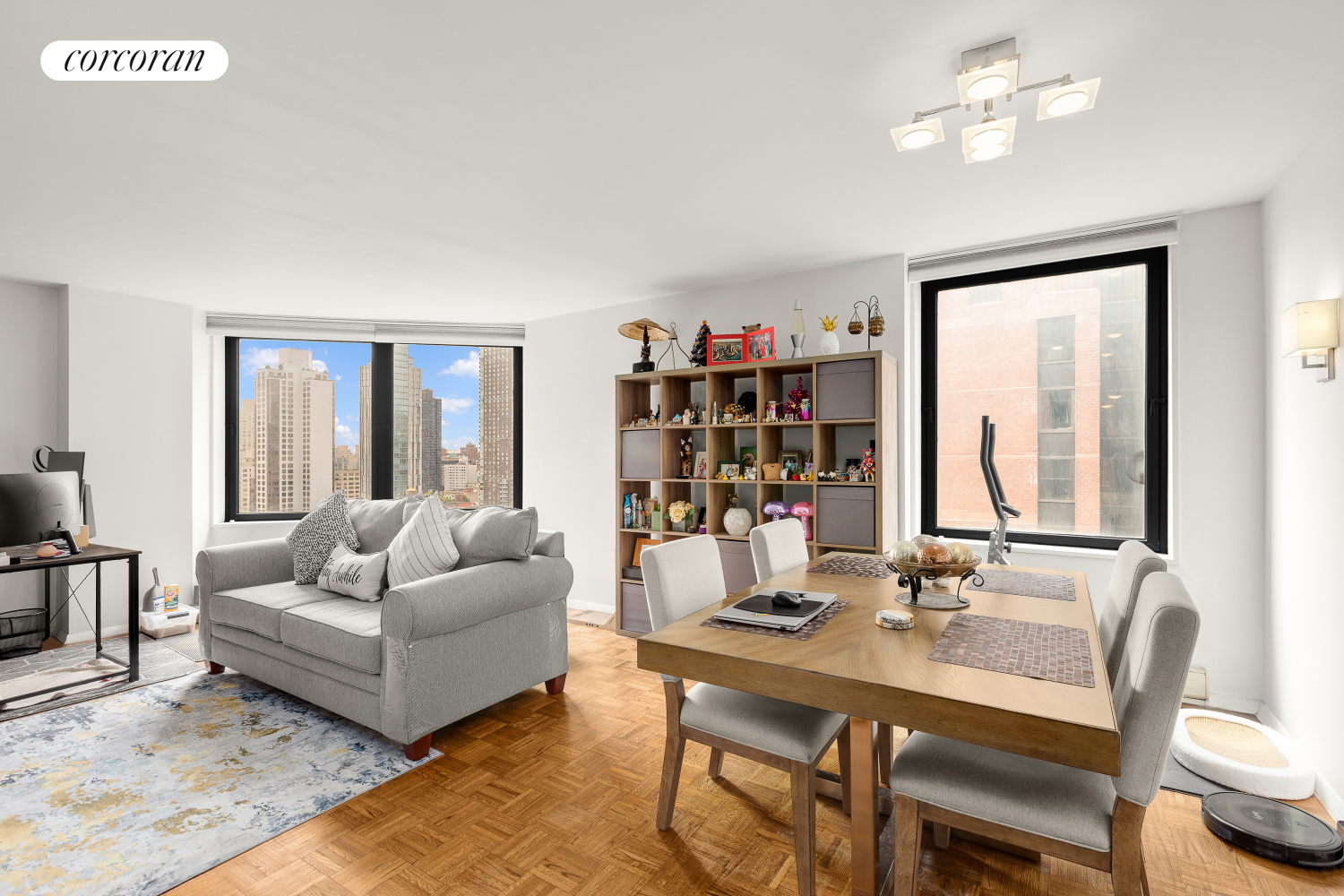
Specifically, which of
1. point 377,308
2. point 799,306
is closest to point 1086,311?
point 799,306

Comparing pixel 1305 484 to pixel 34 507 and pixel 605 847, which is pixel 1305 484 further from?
pixel 34 507

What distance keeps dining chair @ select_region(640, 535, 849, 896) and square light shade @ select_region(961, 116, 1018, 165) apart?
63.0 inches

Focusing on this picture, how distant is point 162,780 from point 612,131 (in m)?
2.93

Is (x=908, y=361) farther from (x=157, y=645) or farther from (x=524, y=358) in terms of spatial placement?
(x=157, y=645)

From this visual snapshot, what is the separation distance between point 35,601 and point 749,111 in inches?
214

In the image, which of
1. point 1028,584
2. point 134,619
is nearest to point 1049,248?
point 1028,584

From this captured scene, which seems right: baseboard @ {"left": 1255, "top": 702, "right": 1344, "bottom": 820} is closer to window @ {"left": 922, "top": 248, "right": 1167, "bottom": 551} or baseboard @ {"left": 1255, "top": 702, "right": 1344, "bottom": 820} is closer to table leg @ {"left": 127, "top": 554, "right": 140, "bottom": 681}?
window @ {"left": 922, "top": 248, "right": 1167, "bottom": 551}

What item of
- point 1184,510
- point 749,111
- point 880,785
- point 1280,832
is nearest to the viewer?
point 1280,832

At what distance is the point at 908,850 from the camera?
152 cm

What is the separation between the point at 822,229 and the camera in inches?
130

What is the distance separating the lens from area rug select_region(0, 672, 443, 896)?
1.92m

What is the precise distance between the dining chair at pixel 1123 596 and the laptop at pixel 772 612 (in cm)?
78

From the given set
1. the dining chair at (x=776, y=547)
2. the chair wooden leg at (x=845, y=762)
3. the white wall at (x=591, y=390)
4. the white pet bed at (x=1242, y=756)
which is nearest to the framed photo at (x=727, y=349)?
the white wall at (x=591, y=390)

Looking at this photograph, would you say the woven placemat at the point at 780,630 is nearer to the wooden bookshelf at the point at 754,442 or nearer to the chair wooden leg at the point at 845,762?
the chair wooden leg at the point at 845,762
